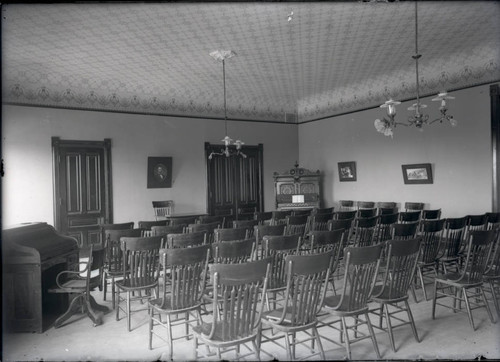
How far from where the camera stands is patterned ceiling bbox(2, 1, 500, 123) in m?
5.39

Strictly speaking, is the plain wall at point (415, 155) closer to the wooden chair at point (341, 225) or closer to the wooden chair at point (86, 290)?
the wooden chair at point (341, 225)

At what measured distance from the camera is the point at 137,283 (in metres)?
3.99

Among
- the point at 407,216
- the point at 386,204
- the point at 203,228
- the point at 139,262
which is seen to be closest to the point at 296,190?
the point at 386,204

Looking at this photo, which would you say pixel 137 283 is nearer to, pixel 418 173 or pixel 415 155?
pixel 418 173

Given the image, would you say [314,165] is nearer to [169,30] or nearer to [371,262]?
[169,30]

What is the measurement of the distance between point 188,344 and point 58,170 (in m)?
6.30

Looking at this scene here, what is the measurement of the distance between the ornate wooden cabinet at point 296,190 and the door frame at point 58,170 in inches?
164

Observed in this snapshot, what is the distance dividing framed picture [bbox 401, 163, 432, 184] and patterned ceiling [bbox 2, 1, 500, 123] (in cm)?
159

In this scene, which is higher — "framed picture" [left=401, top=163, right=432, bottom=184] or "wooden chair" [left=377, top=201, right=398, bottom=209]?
"framed picture" [left=401, top=163, right=432, bottom=184]

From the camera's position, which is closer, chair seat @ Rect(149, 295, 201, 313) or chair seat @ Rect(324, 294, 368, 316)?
chair seat @ Rect(324, 294, 368, 316)

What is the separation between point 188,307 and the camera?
10.8 feet

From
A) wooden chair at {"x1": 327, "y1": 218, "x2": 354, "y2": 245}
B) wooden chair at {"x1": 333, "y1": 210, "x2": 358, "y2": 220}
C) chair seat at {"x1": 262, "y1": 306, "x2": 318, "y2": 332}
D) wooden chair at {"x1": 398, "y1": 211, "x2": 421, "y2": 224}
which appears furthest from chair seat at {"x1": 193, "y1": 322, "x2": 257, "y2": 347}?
wooden chair at {"x1": 398, "y1": 211, "x2": 421, "y2": 224}

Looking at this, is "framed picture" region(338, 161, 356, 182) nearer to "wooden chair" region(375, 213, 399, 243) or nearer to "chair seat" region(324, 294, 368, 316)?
"wooden chair" region(375, 213, 399, 243)

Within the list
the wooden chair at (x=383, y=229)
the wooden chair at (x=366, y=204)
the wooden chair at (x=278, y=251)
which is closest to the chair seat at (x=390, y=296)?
the wooden chair at (x=278, y=251)
